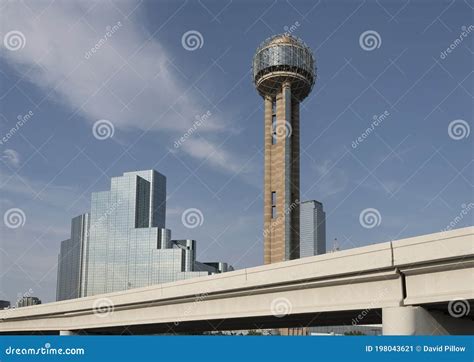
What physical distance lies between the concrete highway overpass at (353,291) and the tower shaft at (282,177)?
67.0 meters

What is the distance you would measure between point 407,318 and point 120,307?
2319cm

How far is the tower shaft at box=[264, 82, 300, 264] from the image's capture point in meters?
103

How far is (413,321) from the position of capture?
20141 mm

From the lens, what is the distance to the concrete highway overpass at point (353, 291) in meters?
19.2

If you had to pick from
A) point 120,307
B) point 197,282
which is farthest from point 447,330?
point 120,307

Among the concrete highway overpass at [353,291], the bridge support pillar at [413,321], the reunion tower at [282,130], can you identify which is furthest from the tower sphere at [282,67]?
the bridge support pillar at [413,321]

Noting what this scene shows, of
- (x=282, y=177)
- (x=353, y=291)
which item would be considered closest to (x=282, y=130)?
(x=282, y=177)

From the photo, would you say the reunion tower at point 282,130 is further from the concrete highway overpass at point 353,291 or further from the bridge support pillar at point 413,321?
the bridge support pillar at point 413,321

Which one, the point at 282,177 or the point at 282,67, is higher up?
the point at 282,67

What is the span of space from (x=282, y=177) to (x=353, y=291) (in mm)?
82814

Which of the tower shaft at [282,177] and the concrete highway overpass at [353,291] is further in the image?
the tower shaft at [282,177]

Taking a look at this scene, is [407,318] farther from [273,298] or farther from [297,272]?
[273,298]

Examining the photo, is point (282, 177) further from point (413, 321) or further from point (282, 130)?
point (413, 321)

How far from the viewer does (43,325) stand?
49.8 m
